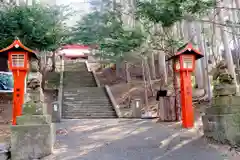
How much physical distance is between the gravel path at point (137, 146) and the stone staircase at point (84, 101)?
Answer: 19.0 feet

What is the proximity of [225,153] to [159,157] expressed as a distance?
61.5 inches

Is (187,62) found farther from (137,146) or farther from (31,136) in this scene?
(31,136)

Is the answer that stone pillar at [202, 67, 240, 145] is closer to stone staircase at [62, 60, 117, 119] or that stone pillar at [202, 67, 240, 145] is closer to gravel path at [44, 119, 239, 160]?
gravel path at [44, 119, 239, 160]

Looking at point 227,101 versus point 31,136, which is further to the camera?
point 227,101

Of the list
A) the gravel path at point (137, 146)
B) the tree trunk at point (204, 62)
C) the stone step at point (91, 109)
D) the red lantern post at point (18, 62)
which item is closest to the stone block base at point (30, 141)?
the gravel path at point (137, 146)

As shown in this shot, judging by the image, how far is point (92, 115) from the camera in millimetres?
15094

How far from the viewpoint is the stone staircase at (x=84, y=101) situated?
1523 centimetres

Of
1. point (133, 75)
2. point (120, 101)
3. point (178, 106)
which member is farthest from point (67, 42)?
point (178, 106)

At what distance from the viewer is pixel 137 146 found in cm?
703

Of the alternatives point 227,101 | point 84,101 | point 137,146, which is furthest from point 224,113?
point 84,101

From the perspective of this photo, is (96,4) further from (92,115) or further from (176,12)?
(176,12)

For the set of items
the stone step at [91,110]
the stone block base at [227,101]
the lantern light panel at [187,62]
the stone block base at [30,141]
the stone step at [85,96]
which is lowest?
the stone block base at [30,141]

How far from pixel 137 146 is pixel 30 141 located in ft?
8.93

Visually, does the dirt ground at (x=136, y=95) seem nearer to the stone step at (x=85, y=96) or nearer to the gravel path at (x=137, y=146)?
the gravel path at (x=137, y=146)
